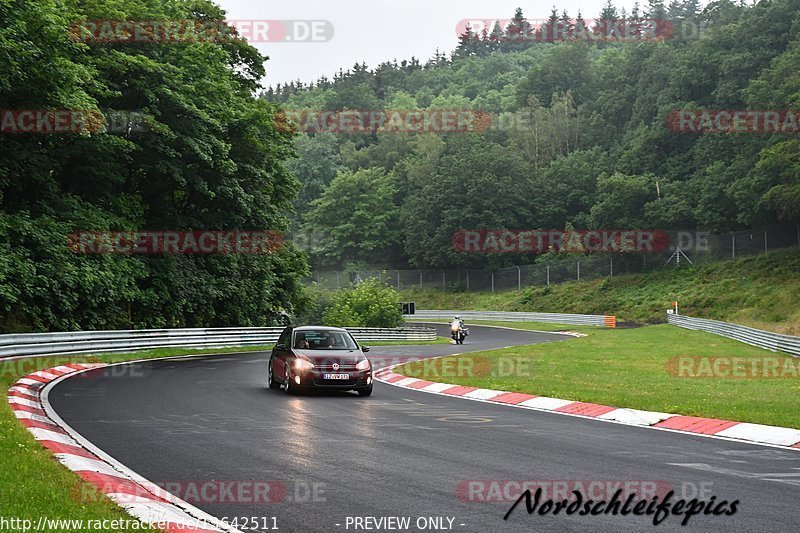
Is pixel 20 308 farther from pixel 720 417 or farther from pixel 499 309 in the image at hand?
pixel 499 309

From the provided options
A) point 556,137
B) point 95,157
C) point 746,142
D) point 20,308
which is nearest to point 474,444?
point 20,308

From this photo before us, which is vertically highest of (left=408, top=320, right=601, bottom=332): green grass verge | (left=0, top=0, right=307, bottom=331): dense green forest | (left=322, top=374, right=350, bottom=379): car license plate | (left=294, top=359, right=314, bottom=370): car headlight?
(left=0, top=0, right=307, bottom=331): dense green forest

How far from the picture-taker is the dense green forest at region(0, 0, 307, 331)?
29.0 m

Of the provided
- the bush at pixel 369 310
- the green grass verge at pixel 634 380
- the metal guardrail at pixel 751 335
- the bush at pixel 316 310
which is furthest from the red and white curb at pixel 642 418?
the bush at pixel 316 310

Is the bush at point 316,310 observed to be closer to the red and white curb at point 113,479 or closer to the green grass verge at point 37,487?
the red and white curb at point 113,479

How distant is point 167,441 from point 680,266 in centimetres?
7386

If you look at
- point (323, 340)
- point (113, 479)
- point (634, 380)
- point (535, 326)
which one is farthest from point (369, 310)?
point (113, 479)

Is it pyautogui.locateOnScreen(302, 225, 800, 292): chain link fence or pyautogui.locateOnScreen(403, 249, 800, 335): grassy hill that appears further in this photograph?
pyautogui.locateOnScreen(302, 225, 800, 292): chain link fence

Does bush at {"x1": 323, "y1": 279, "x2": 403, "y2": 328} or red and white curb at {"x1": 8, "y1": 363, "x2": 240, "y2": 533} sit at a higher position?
red and white curb at {"x1": 8, "y1": 363, "x2": 240, "y2": 533}

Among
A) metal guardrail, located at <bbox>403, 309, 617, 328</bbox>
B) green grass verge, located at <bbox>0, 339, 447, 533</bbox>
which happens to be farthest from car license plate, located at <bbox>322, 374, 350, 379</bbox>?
metal guardrail, located at <bbox>403, 309, 617, 328</bbox>

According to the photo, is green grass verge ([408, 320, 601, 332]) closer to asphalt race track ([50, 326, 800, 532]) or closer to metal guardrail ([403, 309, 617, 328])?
metal guardrail ([403, 309, 617, 328])

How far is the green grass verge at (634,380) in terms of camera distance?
15.6 m

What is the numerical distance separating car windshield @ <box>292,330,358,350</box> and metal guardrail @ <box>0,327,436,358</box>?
9.14m

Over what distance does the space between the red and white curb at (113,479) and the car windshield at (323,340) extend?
6.06 metres
